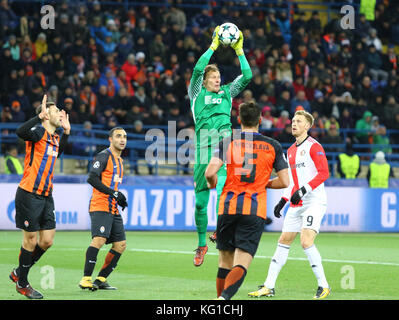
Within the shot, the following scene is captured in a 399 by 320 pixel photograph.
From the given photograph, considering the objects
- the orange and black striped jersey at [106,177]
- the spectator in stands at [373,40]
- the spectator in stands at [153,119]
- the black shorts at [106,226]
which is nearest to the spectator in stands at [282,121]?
the spectator in stands at [153,119]

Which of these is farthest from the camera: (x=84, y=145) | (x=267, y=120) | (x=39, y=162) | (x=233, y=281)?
(x=267, y=120)

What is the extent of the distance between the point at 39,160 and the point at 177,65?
46.2ft

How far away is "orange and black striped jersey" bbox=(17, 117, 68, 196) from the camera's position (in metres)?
8.50

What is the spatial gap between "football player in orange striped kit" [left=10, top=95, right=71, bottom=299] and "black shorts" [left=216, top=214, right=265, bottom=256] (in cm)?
233

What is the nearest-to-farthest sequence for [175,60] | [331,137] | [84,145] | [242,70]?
[242,70], [84,145], [331,137], [175,60]

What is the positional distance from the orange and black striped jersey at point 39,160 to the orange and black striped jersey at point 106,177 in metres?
0.65

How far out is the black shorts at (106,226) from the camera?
9.14 m

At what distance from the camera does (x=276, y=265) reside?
8805 millimetres

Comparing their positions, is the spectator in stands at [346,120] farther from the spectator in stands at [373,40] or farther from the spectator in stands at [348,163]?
the spectator in stands at [373,40]

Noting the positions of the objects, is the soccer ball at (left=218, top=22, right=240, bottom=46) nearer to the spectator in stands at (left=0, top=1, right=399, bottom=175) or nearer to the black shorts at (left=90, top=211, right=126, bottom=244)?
the black shorts at (left=90, top=211, right=126, bottom=244)

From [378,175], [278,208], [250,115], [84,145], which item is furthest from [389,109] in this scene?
Answer: [250,115]

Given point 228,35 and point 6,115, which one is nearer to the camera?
point 228,35

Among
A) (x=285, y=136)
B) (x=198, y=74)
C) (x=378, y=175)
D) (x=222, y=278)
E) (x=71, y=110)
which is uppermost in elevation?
(x=71, y=110)

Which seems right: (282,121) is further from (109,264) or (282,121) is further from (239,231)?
(239,231)
